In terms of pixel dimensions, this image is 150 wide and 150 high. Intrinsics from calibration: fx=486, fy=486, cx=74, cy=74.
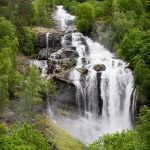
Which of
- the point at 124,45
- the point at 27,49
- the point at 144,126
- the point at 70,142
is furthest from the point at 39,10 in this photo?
the point at 144,126

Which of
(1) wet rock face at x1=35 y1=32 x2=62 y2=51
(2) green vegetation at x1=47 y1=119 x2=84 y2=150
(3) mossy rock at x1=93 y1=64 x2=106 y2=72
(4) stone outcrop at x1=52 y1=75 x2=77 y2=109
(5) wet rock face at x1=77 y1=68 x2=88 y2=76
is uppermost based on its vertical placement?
(1) wet rock face at x1=35 y1=32 x2=62 y2=51

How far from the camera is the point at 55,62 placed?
88.6 meters

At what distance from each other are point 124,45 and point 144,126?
3961cm

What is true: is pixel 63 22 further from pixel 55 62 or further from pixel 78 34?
pixel 55 62

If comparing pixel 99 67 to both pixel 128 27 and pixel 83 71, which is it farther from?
pixel 128 27

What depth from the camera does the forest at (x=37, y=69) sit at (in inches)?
1946

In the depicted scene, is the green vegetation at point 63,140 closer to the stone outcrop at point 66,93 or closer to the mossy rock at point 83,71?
the stone outcrop at point 66,93

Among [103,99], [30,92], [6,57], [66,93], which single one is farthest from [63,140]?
[6,57]

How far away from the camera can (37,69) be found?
7525 cm

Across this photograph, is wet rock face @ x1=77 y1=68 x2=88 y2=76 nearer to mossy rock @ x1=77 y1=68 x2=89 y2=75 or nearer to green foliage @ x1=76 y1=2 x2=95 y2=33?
mossy rock @ x1=77 y1=68 x2=89 y2=75

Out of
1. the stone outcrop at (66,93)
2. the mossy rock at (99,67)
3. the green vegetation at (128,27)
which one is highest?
the green vegetation at (128,27)

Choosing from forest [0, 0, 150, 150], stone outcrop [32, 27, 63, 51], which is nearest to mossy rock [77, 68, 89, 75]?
forest [0, 0, 150, 150]

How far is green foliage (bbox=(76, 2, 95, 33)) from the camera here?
103 metres

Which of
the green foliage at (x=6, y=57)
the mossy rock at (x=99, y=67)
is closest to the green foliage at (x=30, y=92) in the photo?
the green foliage at (x=6, y=57)
